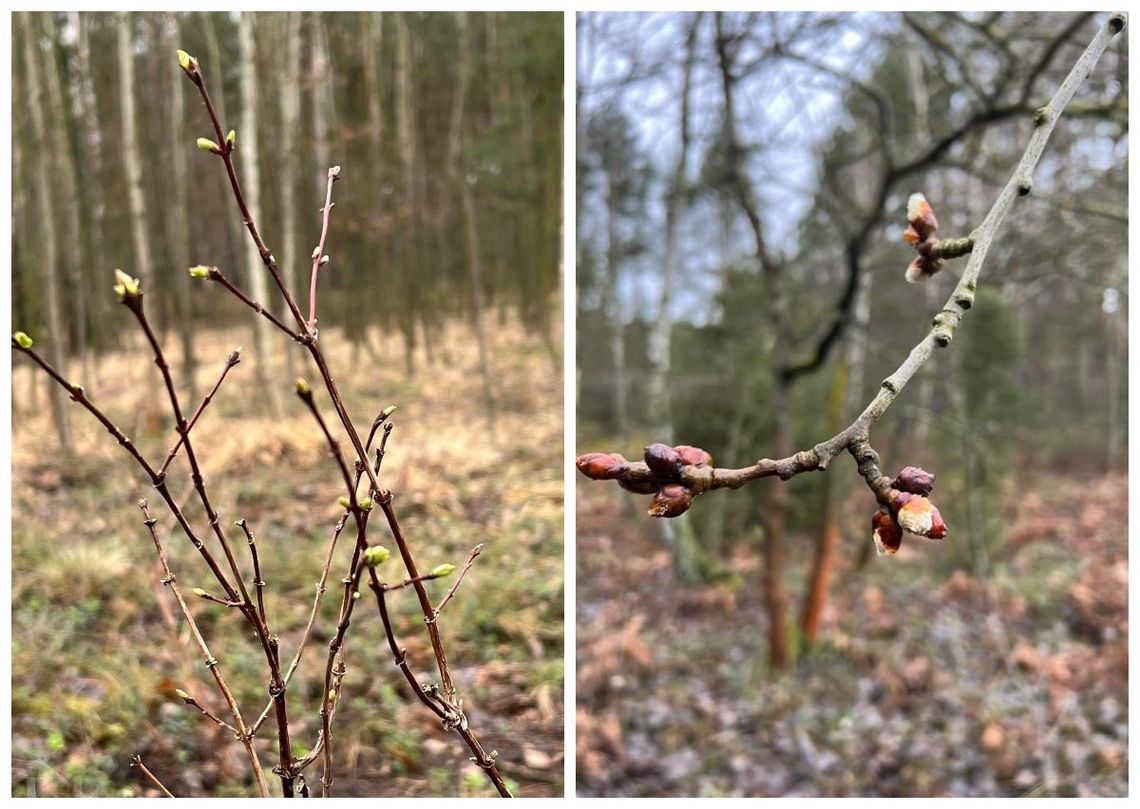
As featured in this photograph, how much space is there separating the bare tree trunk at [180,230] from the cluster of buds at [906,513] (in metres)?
1.57

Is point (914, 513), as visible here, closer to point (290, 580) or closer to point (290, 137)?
point (290, 580)

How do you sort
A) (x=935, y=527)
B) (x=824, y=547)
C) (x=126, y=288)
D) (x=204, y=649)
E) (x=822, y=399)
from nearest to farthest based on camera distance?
(x=935, y=527) < (x=126, y=288) < (x=204, y=649) < (x=824, y=547) < (x=822, y=399)

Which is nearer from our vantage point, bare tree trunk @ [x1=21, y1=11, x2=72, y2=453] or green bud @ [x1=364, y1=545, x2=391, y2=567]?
green bud @ [x1=364, y1=545, x2=391, y2=567]

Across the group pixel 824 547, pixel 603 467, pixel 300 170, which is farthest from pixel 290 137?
pixel 824 547

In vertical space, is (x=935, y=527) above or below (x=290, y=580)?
above

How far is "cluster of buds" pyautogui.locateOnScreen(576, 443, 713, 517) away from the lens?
35 centimetres

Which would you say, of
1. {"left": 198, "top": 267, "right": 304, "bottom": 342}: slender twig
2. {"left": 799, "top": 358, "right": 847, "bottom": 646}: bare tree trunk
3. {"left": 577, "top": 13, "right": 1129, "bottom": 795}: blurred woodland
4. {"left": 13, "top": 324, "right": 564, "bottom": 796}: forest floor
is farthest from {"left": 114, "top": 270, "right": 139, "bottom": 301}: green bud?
{"left": 799, "top": 358, "right": 847, "bottom": 646}: bare tree trunk

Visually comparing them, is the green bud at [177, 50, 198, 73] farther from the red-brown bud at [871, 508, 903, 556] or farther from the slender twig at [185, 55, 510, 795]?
the red-brown bud at [871, 508, 903, 556]

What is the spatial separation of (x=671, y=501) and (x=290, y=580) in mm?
1370

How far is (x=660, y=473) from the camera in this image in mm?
359

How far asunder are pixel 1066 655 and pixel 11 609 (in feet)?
9.36

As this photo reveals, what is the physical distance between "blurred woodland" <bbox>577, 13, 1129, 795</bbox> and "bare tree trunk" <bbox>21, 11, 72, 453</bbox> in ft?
4.20

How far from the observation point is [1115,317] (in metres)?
3.74

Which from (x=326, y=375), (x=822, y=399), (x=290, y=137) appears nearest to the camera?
(x=326, y=375)
